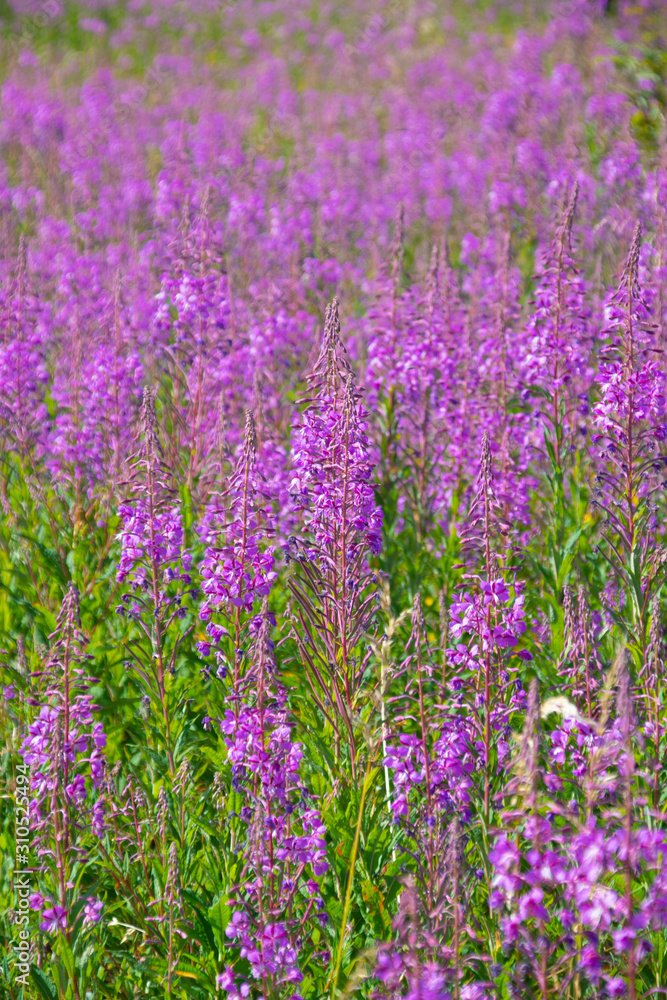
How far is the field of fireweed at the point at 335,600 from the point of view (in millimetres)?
2785

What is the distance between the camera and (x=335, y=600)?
3.39 metres

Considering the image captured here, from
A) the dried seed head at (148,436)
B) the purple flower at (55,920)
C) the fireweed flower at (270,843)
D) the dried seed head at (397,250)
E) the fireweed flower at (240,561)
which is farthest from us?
the dried seed head at (397,250)

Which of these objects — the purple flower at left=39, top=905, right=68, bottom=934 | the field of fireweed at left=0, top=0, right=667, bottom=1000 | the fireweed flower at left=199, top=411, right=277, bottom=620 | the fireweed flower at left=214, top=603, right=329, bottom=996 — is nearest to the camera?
the fireweed flower at left=214, top=603, right=329, bottom=996

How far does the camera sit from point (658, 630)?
332 cm

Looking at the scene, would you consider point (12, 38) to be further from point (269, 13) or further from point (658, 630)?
point (658, 630)

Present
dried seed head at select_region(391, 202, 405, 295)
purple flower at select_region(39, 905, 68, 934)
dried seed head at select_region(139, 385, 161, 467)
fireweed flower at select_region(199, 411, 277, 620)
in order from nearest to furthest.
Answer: purple flower at select_region(39, 905, 68, 934), fireweed flower at select_region(199, 411, 277, 620), dried seed head at select_region(139, 385, 161, 467), dried seed head at select_region(391, 202, 405, 295)

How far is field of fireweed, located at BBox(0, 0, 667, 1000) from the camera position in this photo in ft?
9.14

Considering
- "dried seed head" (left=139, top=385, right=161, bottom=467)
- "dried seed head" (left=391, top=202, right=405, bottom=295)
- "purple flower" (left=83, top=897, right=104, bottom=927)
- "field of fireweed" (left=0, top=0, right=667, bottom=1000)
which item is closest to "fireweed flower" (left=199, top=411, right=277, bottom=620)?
"field of fireweed" (left=0, top=0, right=667, bottom=1000)

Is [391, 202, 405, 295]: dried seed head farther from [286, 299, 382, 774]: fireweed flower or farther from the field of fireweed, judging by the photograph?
[286, 299, 382, 774]: fireweed flower

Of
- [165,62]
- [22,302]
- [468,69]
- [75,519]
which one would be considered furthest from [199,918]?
[165,62]

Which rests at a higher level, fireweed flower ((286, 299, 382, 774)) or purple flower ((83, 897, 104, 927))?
fireweed flower ((286, 299, 382, 774))

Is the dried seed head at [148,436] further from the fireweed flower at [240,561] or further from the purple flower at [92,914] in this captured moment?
the purple flower at [92,914]

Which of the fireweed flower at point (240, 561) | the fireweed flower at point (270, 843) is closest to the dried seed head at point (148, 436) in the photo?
the fireweed flower at point (240, 561)

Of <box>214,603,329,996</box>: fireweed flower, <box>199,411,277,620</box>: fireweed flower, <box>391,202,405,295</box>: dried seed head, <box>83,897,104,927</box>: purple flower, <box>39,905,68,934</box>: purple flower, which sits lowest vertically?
<box>83,897,104,927</box>: purple flower
